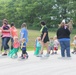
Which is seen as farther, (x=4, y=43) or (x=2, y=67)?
(x=4, y=43)

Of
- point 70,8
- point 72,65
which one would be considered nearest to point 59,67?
point 72,65

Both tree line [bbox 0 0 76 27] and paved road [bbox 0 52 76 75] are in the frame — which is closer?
paved road [bbox 0 52 76 75]

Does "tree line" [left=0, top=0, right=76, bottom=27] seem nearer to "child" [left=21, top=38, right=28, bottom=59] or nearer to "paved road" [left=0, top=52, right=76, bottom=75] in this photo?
"child" [left=21, top=38, right=28, bottom=59]

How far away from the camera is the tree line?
74650 millimetres

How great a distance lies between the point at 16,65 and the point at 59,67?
1.68 meters

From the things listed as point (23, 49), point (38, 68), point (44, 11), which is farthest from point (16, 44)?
point (44, 11)

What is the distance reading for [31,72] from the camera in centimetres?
1134

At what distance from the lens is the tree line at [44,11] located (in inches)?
2939

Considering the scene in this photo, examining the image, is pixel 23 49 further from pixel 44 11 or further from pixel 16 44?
pixel 44 11

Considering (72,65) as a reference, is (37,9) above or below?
above

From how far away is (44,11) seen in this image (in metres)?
80.6

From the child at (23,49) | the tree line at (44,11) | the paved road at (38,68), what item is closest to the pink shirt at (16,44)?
the child at (23,49)

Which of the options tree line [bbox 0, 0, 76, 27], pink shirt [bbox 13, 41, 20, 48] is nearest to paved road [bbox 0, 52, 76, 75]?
pink shirt [bbox 13, 41, 20, 48]

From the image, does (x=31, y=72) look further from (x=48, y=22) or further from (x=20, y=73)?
(x=48, y=22)
